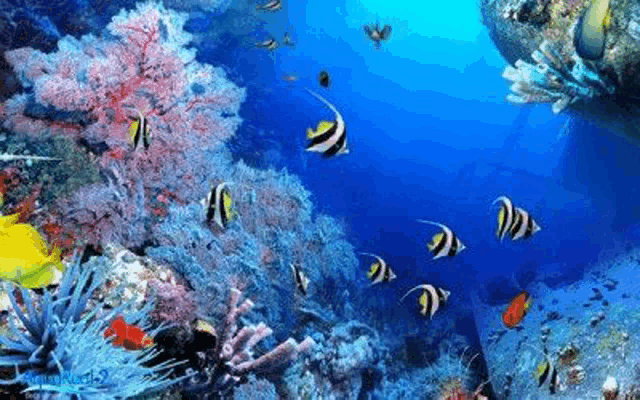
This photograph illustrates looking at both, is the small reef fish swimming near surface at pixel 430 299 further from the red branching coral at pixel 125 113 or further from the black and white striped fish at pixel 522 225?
the red branching coral at pixel 125 113

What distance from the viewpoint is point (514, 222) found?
15.0 feet

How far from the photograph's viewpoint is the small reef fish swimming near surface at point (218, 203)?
390 centimetres

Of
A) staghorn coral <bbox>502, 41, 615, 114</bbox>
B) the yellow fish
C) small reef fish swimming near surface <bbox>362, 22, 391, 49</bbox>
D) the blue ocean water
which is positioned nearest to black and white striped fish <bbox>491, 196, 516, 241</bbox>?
the blue ocean water

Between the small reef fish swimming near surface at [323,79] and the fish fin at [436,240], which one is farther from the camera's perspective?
the small reef fish swimming near surface at [323,79]

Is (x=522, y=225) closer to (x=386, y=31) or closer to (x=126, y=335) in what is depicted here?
(x=126, y=335)

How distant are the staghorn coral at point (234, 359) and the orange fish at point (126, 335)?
34.3 inches

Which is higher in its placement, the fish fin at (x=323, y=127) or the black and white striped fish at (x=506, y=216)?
the fish fin at (x=323, y=127)

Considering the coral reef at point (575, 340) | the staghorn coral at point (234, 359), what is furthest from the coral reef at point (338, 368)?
the coral reef at point (575, 340)

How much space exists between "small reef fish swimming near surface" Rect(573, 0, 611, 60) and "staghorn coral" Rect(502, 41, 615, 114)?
8.02 feet

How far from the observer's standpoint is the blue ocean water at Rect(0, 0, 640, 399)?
627cm

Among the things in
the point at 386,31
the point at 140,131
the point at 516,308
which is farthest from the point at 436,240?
the point at 386,31

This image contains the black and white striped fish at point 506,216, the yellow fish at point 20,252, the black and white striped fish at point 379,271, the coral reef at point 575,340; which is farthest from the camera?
the coral reef at point 575,340

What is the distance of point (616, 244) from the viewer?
11.9 meters

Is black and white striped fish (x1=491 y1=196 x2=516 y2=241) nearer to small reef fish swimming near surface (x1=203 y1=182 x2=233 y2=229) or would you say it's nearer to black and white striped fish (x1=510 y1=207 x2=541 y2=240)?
black and white striped fish (x1=510 y1=207 x2=541 y2=240)
